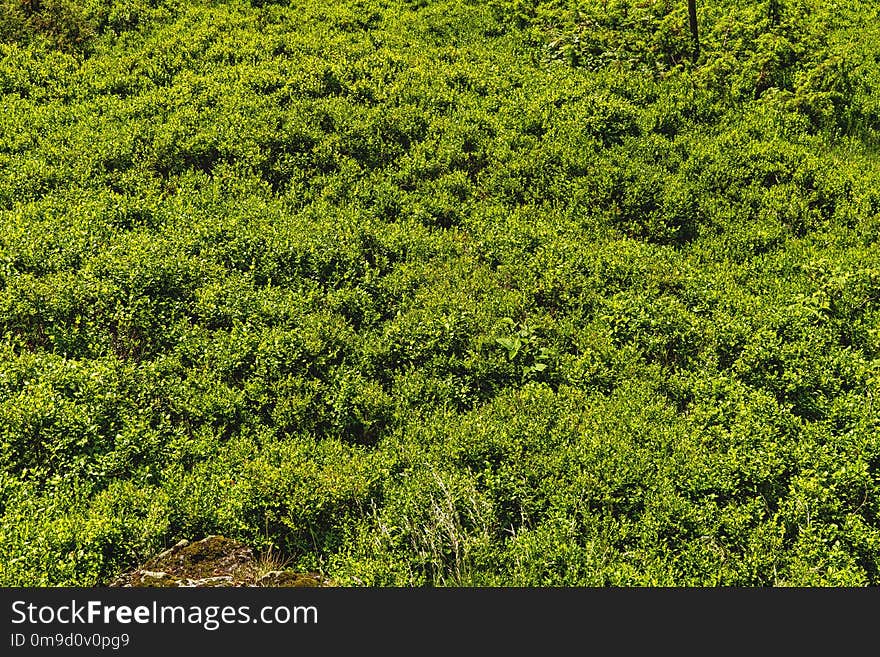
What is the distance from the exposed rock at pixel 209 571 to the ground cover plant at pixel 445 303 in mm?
307

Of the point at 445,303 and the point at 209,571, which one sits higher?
the point at 445,303

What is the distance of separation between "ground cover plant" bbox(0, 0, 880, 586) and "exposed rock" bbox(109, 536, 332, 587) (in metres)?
0.31

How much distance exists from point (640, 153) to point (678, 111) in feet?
8.43

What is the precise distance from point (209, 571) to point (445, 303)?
5275 mm

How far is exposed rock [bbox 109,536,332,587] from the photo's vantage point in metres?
5.73

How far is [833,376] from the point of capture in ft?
27.5

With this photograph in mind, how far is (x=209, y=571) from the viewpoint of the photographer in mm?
5895

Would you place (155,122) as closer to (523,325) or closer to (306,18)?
(306,18)

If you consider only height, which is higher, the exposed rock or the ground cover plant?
the ground cover plant

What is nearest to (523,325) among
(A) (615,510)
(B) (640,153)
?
(A) (615,510)

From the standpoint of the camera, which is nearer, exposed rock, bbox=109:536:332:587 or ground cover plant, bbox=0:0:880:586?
exposed rock, bbox=109:536:332:587

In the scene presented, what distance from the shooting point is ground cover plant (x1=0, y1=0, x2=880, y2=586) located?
6.58m

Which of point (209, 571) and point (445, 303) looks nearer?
point (209, 571)

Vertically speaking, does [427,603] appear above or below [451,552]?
above
